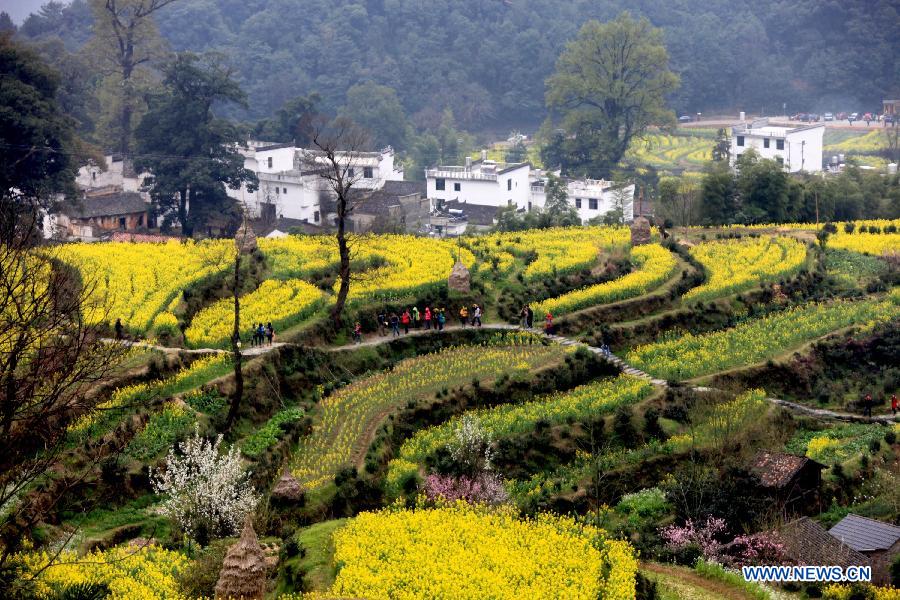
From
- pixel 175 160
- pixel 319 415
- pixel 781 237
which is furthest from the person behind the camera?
pixel 175 160

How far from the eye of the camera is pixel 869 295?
59438 millimetres

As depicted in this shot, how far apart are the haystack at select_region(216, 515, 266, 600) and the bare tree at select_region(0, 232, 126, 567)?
157 inches

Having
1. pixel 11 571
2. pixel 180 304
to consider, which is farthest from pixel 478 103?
pixel 11 571

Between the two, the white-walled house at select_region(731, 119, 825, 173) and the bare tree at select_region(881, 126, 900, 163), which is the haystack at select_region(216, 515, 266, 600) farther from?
the bare tree at select_region(881, 126, 900, 163)

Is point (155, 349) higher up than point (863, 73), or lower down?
lower down

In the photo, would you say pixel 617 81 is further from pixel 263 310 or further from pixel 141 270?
pixel 263 310

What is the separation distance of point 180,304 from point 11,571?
22.5m

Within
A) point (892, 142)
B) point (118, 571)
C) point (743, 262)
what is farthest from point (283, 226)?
point (892, 142)

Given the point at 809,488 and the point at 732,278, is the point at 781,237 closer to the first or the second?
the point at 732,278

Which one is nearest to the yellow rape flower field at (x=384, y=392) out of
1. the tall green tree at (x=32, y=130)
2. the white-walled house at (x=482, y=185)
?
the tall green tree at (x=32, y=130)

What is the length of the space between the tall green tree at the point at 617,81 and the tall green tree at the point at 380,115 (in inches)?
742

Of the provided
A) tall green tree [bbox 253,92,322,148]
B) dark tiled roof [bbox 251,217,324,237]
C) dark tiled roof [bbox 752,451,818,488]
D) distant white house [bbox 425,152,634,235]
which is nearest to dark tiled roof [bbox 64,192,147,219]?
dark tiled roof [bbox 251,217,324,237]

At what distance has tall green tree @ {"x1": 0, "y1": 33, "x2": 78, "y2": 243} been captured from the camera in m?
67.8

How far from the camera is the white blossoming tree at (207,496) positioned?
115 feet
